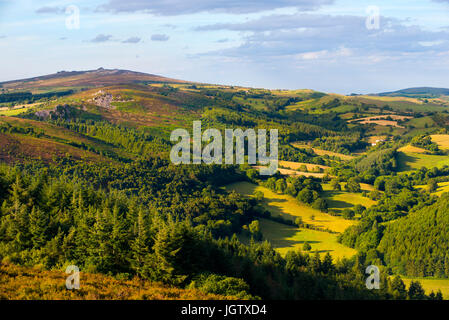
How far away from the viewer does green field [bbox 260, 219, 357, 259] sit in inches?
4026

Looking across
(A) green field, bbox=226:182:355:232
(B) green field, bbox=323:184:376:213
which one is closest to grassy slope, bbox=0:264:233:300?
(A) green field, bbox=226:182:355:232

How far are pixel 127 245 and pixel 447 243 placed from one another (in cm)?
9884

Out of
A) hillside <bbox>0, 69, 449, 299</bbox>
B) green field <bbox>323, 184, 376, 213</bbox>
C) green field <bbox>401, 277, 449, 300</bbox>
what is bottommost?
green field <bbox>401, 277, 449, 300</bbox>

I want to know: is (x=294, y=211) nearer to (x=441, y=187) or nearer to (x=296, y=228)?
Answer: (x=296, y=228)

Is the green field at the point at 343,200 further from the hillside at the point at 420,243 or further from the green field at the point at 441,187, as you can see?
the green field at the point at 441,187

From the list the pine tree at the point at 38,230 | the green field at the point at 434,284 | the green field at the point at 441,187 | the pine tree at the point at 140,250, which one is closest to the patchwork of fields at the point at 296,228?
the green field at the point at 434,284

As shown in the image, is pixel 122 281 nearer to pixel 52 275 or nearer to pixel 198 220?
pixel 52 275

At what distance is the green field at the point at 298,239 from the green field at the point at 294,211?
7218 millimetres

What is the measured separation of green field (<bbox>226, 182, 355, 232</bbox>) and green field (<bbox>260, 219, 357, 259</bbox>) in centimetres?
722

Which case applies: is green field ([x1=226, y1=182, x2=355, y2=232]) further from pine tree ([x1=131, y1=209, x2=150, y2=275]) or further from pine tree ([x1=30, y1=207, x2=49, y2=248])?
pine tree ([x1=30, y1=207, x2=49, y2=248])

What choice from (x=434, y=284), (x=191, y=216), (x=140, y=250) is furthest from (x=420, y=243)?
(x=140, y=250)

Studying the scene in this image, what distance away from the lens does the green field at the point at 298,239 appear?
10225 centimetres
